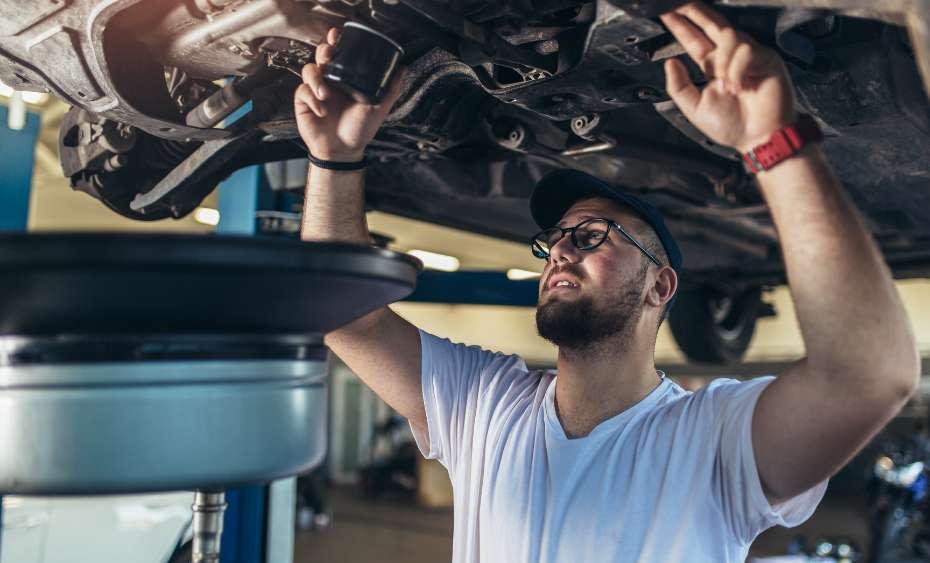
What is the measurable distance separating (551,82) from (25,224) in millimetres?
1257

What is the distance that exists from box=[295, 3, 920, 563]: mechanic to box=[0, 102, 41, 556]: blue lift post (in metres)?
0.86

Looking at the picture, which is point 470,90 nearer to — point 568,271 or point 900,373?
point 568,271

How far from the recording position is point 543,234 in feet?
5.02

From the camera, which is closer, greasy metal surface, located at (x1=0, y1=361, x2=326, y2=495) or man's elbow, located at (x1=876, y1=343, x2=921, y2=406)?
greasy metal surface, located at (x1=0, y1=361, x2=326, y2=495)

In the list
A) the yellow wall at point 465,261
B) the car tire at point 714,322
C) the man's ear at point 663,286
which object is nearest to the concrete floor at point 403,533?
the yellow wall at point 465,261

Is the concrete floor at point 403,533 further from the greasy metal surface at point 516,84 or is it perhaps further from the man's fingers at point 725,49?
the man's fingers at point 725,49

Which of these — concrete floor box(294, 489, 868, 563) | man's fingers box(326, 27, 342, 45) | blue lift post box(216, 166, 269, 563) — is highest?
man's fingers box(326, 27, 342, 45)

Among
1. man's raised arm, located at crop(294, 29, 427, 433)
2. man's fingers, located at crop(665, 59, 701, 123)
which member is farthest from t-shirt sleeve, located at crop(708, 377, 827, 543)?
man's raised arm, located at crop(294, 29, 427, 433)

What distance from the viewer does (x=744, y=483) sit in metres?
1.12

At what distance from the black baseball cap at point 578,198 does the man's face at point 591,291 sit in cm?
4

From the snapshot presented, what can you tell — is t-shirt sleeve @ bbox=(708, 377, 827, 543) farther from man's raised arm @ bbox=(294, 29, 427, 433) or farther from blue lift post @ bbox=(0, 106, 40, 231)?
blue lift post @ bbox=(0, 106, 40, 231)

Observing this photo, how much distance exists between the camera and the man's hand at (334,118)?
1224 millimetres

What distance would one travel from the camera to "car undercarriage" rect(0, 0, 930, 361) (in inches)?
42.6

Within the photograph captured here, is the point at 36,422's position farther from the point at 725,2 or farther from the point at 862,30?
the point at 862,30
